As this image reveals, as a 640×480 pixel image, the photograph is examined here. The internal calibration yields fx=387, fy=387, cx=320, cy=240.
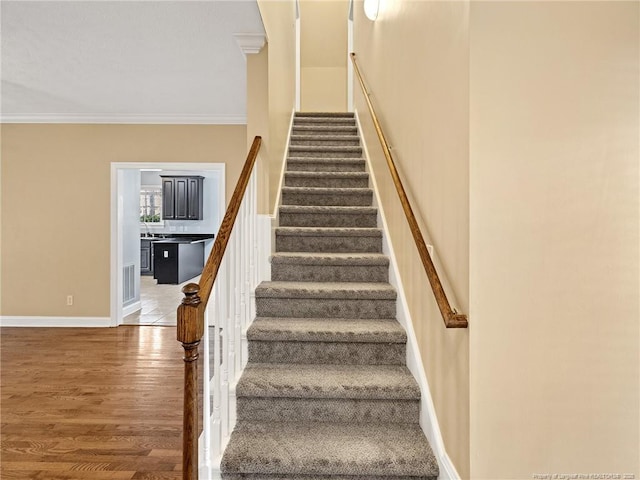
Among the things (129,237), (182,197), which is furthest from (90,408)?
(182,197)

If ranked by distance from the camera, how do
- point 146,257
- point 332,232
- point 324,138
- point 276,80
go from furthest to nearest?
point 146,257 < point 324,138 < point 276,80 < point 332,232

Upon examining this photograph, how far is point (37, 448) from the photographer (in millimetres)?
2330

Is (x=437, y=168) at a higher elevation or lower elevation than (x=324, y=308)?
higher

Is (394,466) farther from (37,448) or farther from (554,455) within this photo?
(37,448)

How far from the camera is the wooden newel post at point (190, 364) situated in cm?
122

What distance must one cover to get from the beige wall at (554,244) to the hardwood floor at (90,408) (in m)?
1.78

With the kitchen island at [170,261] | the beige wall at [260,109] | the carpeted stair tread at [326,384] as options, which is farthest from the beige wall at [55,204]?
the carpeted stair tread at [326,384]

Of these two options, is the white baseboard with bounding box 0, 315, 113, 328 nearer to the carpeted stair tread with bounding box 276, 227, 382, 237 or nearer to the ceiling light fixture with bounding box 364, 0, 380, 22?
the carpeted stair tread with bounding box 276, 227, 382, 237

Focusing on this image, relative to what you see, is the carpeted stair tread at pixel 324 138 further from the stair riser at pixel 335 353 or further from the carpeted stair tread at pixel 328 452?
the carpeted stair tread at pixel 328 452

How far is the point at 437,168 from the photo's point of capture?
1715mm

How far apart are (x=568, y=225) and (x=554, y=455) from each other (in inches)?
32.6

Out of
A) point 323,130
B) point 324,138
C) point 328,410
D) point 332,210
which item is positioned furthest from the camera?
point 323,130

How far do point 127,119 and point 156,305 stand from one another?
9.65ft

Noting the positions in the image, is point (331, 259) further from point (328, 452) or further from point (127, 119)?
point (127, 119)
